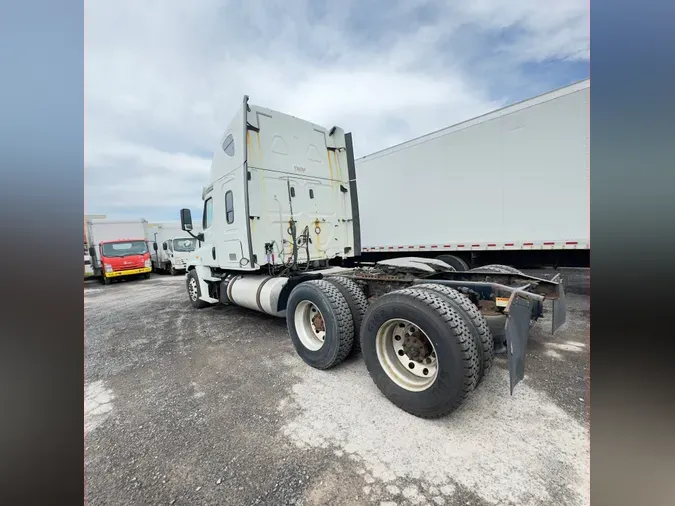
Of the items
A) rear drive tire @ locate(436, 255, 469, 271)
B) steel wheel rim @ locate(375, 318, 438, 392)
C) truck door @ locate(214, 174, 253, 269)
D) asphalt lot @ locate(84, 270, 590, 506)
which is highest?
truck door @ locate(214, 174, 253, 269)

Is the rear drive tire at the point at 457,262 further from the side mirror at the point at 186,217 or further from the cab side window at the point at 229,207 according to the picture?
the side mirror at the point at 186,217

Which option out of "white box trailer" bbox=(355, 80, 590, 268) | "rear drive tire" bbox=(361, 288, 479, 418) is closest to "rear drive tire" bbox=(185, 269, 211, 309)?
"white box trailer" bbox=(355, 80, 590, 268)

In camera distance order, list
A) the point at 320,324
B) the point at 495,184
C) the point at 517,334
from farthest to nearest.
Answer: the point at 495,184, the point at 320,324, the point at 517,334

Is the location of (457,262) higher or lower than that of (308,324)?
higher

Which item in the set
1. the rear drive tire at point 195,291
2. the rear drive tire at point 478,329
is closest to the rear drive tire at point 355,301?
the rear drive tire at point 478,329

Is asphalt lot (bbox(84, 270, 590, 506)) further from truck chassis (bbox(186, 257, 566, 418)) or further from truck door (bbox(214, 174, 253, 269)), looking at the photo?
truck door (bbox(214, 174, 253, 269))

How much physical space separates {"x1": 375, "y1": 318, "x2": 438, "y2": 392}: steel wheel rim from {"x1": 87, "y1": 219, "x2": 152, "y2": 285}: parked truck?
15807mm

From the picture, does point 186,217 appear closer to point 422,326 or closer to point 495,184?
point 422,326

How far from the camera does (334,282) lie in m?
3.98

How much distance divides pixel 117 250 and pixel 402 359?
16.4 metres

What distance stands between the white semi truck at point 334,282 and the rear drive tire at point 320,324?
1 centimetres

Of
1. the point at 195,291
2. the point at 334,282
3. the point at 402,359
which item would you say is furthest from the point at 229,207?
the point at 402,359

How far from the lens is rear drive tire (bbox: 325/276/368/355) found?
12.0 ft
